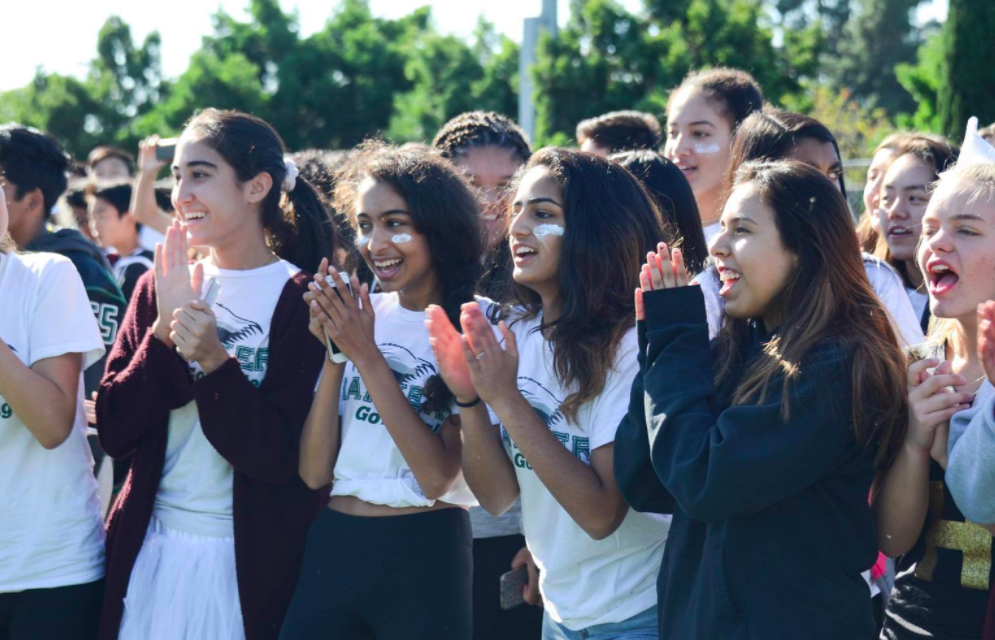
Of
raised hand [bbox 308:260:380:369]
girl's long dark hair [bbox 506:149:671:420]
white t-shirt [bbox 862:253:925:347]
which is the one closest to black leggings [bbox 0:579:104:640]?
raised hand [bbox 308:260:380:369]

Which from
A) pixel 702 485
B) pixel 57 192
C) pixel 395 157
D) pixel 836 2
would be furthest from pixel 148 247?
pixel 836 2

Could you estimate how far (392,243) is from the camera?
3.27 m

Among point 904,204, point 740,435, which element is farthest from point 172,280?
point 904,204

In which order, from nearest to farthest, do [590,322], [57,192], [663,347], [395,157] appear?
1. [663,347]
2. [590,322]
3. [395,157]
4. [57,192]

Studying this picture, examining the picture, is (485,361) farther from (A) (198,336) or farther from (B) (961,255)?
(B) (961,255)

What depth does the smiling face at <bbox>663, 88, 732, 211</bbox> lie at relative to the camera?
4465 mm

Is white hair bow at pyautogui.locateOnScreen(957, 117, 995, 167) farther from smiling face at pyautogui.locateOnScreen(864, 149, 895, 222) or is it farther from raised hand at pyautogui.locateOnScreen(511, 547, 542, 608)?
raised hand at pyautogui.locateOnScreen(511, 547, 542, 608)

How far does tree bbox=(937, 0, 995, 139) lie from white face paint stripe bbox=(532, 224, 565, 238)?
1109cm

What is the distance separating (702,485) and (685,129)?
2.50 meters

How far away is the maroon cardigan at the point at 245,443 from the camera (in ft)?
10.2

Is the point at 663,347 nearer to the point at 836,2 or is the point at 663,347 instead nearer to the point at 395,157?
the point at 395,157

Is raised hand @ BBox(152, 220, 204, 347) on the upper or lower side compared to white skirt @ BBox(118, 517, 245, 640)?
upper

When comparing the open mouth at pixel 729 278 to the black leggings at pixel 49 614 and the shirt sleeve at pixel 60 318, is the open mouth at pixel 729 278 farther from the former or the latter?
the black leggings at pixel 49 614

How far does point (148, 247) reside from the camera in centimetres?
670
